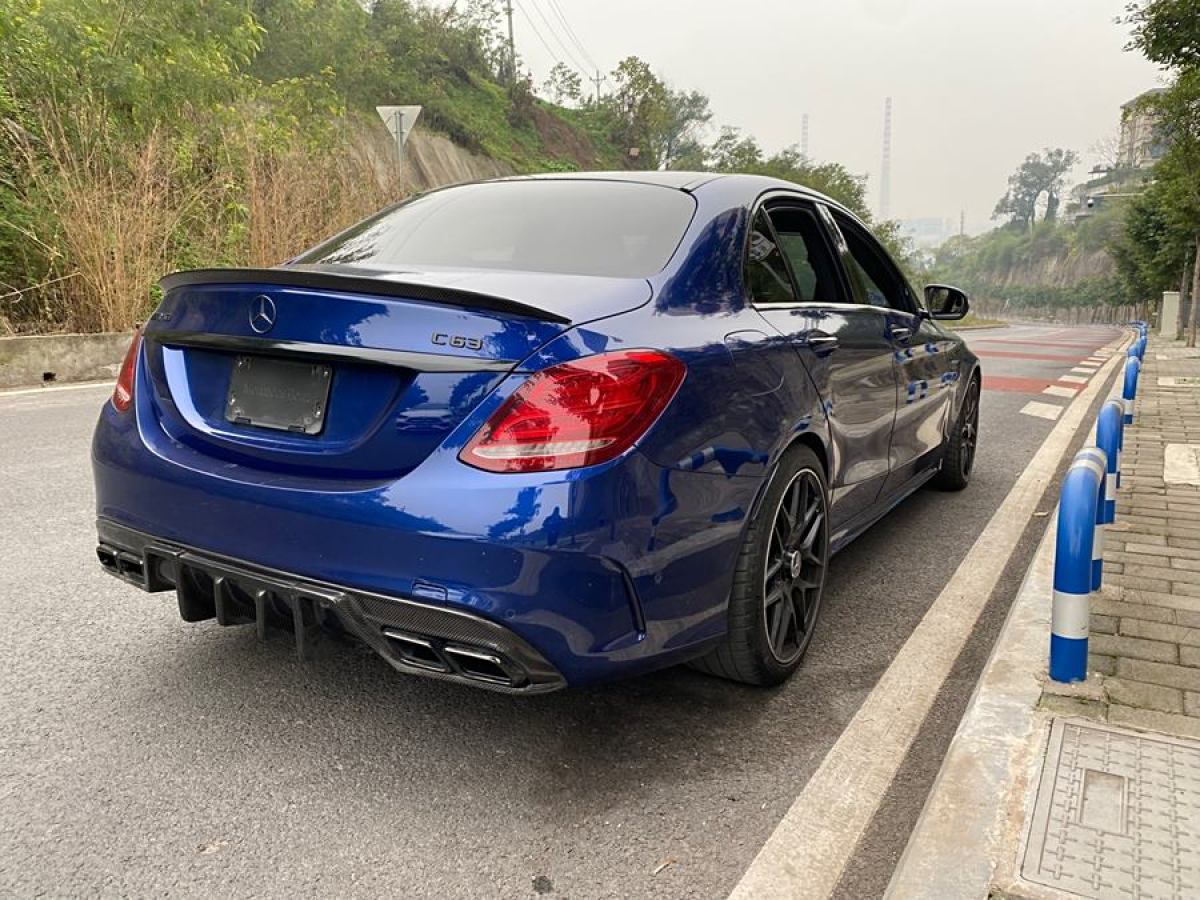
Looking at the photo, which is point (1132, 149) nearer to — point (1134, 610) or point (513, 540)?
point (1134, 610)

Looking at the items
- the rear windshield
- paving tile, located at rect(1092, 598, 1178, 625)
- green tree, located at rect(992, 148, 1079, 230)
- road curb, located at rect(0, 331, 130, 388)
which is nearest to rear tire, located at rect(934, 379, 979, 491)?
paving tile, located at rect(1092, 598, 1178, 625)

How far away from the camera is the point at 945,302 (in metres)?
4.86

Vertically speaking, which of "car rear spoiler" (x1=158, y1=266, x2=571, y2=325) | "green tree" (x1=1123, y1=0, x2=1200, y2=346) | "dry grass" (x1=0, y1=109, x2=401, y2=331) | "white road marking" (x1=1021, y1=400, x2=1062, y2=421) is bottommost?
"white road marking" (x1=1021, y1=400, x2=1062, y2=421)

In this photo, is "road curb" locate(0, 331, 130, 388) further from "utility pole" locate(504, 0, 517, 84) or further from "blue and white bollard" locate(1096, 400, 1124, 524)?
"utility pole" locate(504, 0, 517, 84)

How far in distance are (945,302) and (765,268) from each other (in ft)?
7.60

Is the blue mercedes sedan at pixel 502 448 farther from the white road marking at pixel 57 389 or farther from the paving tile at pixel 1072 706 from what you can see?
the white road marking at pixel 57 389

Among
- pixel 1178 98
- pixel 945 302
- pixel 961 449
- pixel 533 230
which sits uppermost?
pixel 1178 98

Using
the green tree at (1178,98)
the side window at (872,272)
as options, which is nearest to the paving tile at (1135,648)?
the side window at (872,272)

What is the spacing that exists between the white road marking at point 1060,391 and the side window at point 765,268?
374 inches

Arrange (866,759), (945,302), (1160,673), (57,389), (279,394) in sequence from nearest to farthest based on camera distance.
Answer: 1. (279,394)
2. (866,759)
3. (1160,673)
4. (945,302)
5. (57,389)

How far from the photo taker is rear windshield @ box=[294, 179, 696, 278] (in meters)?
2.62

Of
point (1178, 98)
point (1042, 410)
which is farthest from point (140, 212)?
point (1178, 98)

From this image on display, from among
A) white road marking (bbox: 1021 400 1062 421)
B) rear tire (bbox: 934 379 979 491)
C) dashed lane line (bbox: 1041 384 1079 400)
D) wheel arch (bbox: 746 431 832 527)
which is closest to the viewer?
wheel arch (bbox: 746 431 832 527)

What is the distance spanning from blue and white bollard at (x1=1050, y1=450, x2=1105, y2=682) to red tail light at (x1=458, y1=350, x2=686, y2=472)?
1.26 metres
